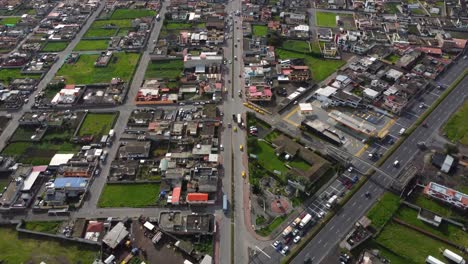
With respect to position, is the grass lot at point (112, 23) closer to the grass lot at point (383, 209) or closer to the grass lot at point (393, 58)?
the grass lot at point (393, 58)

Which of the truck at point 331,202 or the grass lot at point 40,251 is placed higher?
the truck at point 331,202

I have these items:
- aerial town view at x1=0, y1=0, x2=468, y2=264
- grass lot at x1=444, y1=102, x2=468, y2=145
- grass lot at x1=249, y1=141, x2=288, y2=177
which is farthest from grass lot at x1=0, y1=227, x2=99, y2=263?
grass lot at x1=444, y1=102, x2=468, y2=145

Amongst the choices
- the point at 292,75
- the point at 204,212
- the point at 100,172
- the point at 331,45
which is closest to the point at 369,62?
the point at 331,45

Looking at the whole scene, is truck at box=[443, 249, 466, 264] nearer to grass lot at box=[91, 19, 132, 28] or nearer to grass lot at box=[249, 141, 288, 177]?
grass lot at box=[249, 141, 288, 177]

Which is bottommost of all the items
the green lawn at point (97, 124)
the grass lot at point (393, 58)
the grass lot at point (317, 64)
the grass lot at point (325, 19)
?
the green lawn at point (97, 124)

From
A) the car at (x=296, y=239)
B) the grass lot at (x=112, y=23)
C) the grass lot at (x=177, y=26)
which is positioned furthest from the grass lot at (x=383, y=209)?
the grass lot at (x=112, y=23)

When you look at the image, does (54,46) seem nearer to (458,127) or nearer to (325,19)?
(325,19)

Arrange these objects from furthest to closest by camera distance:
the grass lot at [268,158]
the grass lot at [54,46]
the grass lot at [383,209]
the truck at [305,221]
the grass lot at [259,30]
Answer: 1. the grass lot at [259,30]
2. the grass lot at [54,46]
3. the grass lot at [268,158]
4. the grass lot at [383,209]
5. the truck at [305,221]

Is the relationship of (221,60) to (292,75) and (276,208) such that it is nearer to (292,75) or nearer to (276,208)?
(292,75)
